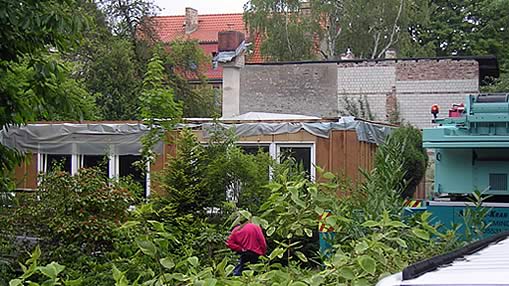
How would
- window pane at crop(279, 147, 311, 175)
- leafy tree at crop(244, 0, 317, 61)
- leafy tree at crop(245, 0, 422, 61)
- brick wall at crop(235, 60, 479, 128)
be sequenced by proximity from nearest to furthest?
1. window pane at crop(279, 147, 311, 175)
2. brick wall at crop(235, 60, 479, 128)
3. leafy tree at crop(245, 0, 422, 61)
4. leafy tree at crop(244, 0, 317, 61)

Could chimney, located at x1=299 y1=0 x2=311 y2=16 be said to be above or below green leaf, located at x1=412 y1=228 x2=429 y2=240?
above

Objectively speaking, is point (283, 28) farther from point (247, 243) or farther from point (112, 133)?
point (247, 243)

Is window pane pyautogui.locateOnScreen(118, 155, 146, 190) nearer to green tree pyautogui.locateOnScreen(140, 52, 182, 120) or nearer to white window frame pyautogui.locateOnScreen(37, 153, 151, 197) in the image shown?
white window frame pyautogui.locateOnScreen(37, 153, 151, 197)

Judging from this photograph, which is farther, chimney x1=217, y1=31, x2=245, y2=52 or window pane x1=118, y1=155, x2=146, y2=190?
chimney x1=217, y1=31, x2=245, y2=52

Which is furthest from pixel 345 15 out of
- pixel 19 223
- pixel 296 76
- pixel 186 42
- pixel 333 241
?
pixel 333 241

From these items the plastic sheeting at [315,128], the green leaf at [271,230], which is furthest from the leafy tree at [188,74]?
the green leaf at [271,230]

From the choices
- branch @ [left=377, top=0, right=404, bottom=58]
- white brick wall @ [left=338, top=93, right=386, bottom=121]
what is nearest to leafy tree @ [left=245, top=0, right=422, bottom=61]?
branch @ [left=377, top=0, right=404, bottom=58]

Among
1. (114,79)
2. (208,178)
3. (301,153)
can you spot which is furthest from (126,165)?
(114,79)

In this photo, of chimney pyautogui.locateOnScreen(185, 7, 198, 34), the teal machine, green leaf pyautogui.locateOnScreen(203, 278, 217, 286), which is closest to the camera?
green leaf pyautogui.locateOnScreen(203, 278, 217, 286)

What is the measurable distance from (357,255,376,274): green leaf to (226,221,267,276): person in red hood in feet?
18.7

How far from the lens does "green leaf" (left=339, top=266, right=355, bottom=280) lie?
4.19m

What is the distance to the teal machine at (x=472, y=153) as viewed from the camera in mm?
10164

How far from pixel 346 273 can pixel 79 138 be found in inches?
604

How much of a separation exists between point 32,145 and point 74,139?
4.38ft
